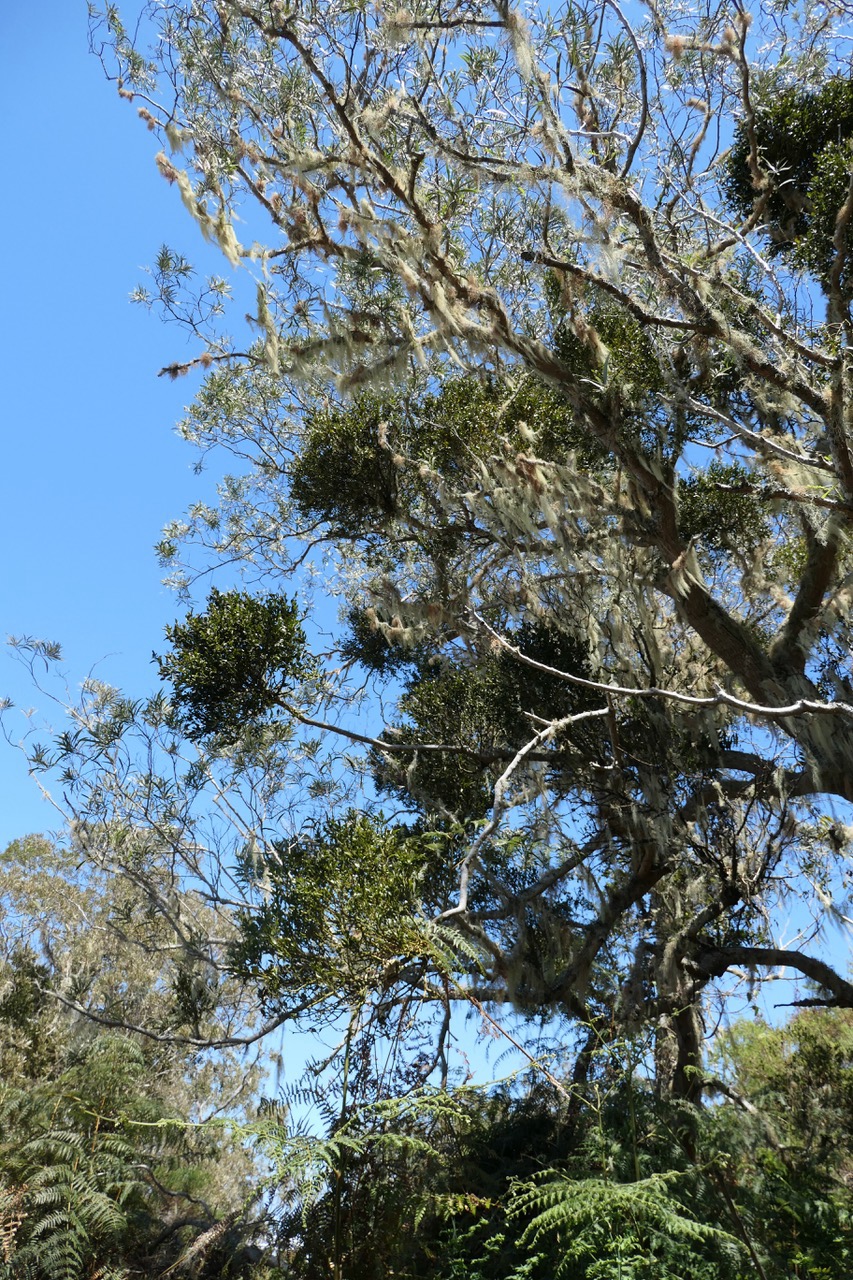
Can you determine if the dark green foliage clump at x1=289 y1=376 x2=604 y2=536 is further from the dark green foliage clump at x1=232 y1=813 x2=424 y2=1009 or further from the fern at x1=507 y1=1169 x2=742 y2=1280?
the fern at x1=507 y1=1169 x2=742 y2=1280

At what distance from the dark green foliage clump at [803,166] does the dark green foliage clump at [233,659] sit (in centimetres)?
470

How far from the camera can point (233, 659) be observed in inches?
247

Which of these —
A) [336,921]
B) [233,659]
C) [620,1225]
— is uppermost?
[233,659]

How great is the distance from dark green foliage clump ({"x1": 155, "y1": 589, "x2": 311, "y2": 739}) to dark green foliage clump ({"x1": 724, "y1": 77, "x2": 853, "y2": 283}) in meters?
4.70

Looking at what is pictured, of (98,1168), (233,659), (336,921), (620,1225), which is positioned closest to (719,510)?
(233,659)

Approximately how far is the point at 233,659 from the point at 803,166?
5831mm

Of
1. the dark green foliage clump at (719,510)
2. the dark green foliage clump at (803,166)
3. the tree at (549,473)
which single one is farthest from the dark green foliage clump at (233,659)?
the dark green foliage clump at (803,166)

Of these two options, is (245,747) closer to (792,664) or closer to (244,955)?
(244,955)

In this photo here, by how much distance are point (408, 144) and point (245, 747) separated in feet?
15.7

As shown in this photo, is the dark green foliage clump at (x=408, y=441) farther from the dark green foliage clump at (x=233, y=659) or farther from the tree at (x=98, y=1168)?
the tree at (x=98, y=1168)

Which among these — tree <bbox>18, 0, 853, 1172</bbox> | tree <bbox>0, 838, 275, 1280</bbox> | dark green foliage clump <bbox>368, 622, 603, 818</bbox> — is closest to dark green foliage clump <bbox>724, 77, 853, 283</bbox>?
tree <bbox>18, 0, 853, 1172</bbox>

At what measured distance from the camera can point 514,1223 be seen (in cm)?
435

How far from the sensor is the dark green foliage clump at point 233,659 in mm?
6297

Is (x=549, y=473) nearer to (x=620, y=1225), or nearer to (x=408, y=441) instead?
(x=408, y=441)
